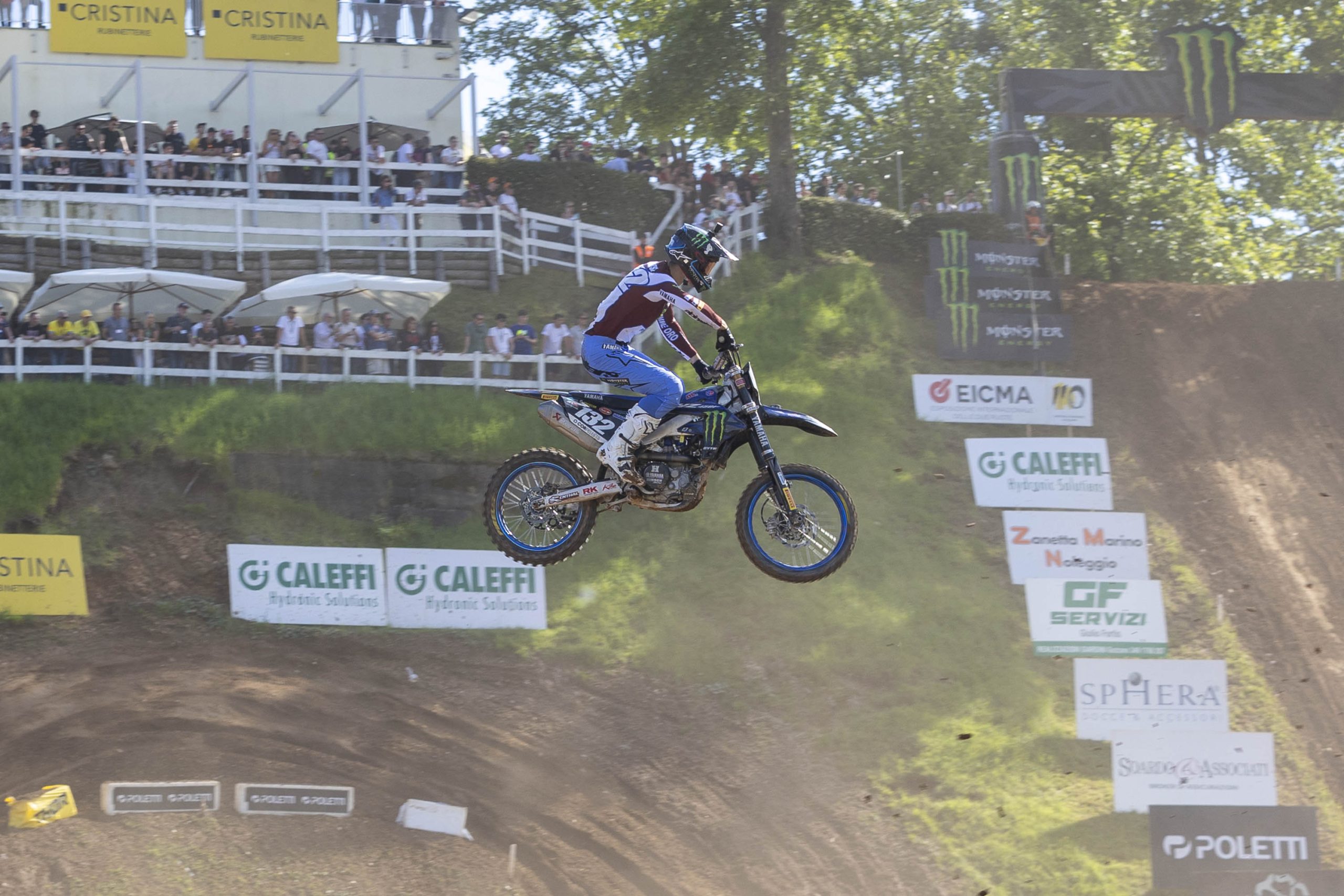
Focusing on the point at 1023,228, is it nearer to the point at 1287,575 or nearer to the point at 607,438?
the point at 1287,575

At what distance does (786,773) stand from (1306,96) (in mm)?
20372

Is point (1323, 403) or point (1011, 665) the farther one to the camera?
point (1323, 403)

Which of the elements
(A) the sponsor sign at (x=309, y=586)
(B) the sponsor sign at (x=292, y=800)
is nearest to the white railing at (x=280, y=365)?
(A) the sponsor sign at (x=309, y=586)

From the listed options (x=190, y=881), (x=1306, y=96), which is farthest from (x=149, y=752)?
(x=1306, y=96)

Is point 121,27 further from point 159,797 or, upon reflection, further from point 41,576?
point 159,797

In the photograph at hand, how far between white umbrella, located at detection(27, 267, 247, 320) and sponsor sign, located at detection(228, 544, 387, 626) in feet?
16.6

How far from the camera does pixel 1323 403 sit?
2725 centimetres

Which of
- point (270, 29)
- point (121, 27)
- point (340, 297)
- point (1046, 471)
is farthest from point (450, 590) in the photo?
point (121, 27)

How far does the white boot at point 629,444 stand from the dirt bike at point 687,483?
6 centimetres

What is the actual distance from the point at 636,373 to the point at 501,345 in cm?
1302

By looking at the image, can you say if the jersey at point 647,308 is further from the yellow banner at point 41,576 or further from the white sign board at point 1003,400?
the white sign board at point 1003,400

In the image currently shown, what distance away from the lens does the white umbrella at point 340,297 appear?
22.5m

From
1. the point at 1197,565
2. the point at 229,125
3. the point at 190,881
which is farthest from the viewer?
the point at 229,125

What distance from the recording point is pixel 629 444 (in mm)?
10641
